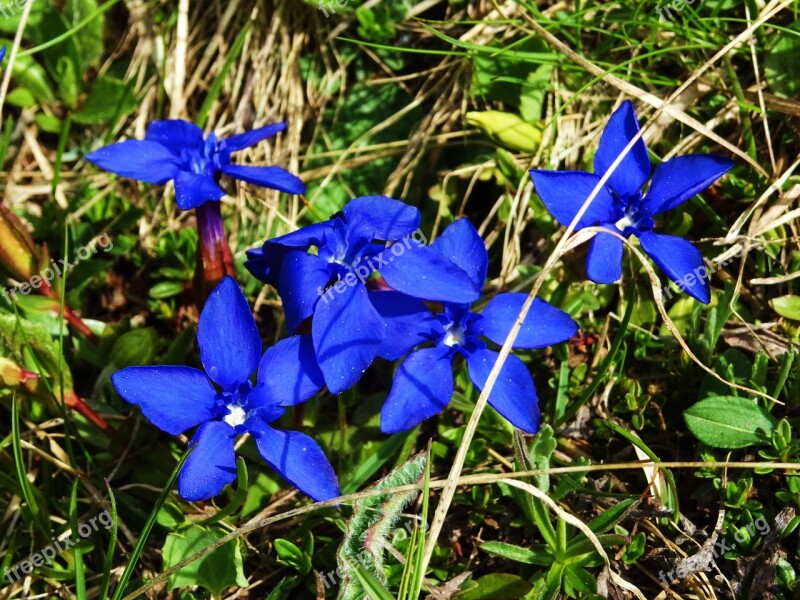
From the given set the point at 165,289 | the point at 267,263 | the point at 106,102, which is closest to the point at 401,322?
the point at 267,263

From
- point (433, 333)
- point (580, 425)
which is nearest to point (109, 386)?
point (433, 333)

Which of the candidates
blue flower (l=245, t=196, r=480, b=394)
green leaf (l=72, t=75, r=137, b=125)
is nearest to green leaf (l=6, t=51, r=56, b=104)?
green leaf (l=72, t=75, r=137, b=125)

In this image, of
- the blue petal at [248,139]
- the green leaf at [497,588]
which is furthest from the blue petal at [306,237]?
the green leaf at [497,588]

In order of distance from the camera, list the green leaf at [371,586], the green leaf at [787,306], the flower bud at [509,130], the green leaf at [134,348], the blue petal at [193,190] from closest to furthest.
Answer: the green leaf at [371,586] → the blue petal at [193,190] → the green leaf at [787,306] → the green leaf at [134,348] → the flower bud at [509,130]

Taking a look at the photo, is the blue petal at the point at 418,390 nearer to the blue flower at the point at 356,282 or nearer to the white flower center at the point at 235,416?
the blue flower at the point at 356,282

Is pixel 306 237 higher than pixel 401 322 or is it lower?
higher

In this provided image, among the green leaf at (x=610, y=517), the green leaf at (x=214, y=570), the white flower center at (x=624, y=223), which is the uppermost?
the white flower center at (x=624, y=223)

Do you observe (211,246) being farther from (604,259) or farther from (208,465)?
(604,259)
